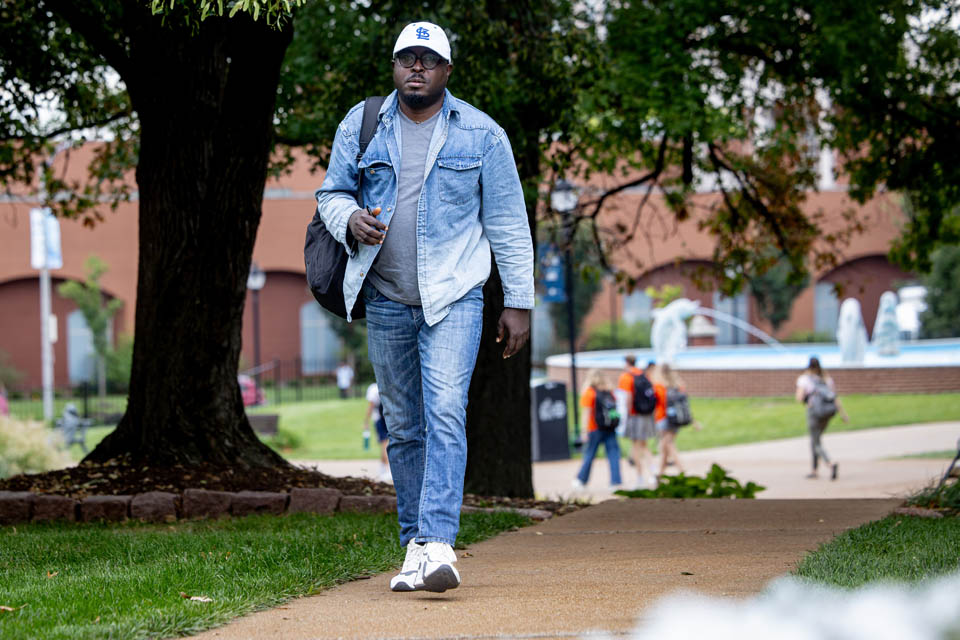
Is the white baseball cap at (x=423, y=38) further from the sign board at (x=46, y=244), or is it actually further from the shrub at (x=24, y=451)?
the sign board at (x=46, y=244)

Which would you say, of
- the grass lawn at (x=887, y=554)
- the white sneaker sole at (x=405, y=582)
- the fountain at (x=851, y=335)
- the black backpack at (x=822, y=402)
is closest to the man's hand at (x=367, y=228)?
the white sneaker sole at (x=405, y=582)

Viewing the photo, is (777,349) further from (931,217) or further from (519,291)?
(519,291)

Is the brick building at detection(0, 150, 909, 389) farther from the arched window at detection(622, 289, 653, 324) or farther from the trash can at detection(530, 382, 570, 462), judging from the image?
the trash can at detection(530, 382, 570, 462)

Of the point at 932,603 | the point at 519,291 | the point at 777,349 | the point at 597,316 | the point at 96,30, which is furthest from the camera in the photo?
the point at 597,316

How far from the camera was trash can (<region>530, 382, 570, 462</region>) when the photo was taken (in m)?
20.2

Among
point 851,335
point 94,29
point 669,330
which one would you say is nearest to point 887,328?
point 851,335

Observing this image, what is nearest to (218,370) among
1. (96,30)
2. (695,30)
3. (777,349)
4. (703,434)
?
(96,30)

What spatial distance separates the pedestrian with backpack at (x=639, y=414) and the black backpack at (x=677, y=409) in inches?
12.9

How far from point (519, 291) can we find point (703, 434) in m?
19.0

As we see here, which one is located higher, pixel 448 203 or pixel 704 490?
pixel 448 203

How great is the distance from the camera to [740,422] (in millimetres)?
24141

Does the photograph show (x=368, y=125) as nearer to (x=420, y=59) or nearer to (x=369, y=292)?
(x=420, y=59)

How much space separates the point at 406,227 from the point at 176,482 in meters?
4.21

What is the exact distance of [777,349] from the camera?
41156mm
